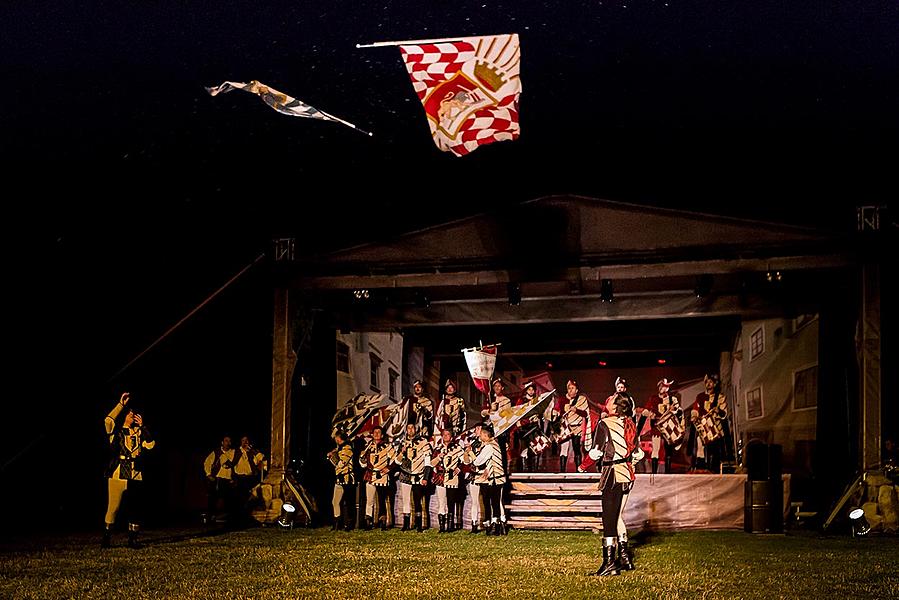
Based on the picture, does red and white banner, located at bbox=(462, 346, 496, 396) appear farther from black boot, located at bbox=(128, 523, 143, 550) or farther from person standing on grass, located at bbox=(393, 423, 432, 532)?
black boot, located at bbox=(128, 523, 143, 550)

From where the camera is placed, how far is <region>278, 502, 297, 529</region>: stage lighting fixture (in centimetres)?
1684

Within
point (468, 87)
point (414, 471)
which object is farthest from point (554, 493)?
point (468, 87)

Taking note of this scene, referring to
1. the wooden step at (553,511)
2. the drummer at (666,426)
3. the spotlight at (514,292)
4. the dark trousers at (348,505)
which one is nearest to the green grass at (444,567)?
the dark trousers at (348,505)

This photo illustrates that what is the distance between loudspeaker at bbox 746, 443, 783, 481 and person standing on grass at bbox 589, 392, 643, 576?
17.0ft

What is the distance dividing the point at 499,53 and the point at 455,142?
1.28m

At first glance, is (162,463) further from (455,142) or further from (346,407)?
(455,142)

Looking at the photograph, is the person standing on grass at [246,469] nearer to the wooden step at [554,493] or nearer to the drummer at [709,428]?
the wooden step at [554,493]

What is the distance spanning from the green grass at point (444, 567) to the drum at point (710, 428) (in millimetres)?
4646

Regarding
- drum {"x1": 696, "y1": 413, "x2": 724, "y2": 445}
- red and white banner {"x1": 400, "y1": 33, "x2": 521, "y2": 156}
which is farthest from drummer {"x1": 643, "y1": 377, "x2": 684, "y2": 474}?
red and white banner {"x1": 400, "y1": 33, "x2": 521, "y2": 156}

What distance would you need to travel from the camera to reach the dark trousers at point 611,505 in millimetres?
10797

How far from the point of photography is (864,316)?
15.7 m

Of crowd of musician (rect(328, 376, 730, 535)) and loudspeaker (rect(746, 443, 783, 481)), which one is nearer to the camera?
loudspeaker (rect(746, 443, 783, 481))

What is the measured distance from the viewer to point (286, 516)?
1702 centimetres

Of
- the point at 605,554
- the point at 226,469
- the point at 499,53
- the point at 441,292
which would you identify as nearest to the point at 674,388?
the point at 441,292
